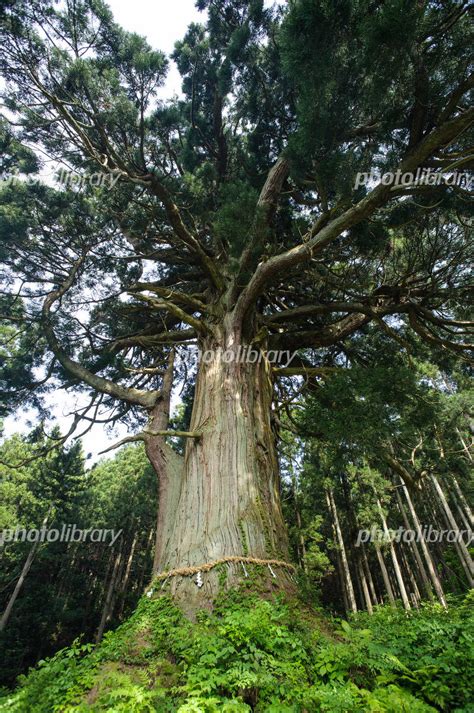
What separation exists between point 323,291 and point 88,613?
23.5m

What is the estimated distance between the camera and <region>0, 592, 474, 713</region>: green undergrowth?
5.87 ft

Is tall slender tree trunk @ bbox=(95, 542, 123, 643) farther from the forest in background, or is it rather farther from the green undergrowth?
the green undergrowth

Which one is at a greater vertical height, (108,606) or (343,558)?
(343,558)

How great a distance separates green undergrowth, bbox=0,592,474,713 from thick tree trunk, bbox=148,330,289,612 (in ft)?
1.47

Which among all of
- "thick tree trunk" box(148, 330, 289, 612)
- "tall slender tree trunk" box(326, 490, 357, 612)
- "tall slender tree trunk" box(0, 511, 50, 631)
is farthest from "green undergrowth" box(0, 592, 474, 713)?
"tall slender tree trunk" box(0, 511, 50, 631)

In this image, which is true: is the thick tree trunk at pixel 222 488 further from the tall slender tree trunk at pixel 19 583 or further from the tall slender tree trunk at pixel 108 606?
the tall slender tree trunk at pixel 108 606

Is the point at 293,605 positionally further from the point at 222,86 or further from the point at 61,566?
the point at 61,566

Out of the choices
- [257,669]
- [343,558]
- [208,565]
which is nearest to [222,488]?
[208,565]

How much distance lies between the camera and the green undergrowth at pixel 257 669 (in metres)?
1.79

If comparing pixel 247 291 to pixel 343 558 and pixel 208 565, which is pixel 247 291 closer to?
pixel 208 565

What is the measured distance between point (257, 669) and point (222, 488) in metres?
1.89

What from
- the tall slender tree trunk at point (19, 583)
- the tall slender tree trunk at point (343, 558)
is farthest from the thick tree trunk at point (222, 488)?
the tall slender tree trunk at point (19, 583)

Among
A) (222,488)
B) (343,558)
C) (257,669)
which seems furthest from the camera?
(343,558)

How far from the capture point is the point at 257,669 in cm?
197
